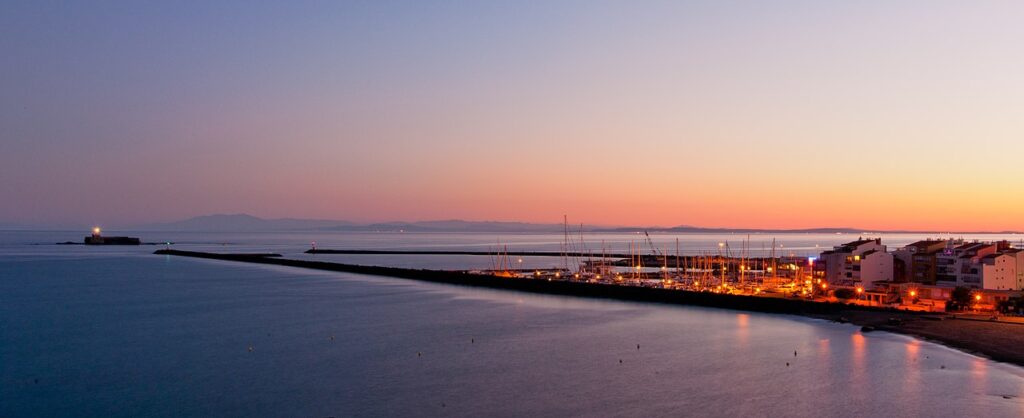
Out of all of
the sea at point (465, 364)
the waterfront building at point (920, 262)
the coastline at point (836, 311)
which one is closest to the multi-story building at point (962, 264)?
the waterfront building at point (920, 262)

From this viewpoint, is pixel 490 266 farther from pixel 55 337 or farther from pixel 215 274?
pixel 55 337

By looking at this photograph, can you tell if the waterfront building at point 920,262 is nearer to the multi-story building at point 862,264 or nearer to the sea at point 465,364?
the multi-story building at point 862,264

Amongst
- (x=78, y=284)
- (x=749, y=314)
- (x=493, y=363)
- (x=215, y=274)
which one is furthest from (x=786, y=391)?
(x=215, y=274)

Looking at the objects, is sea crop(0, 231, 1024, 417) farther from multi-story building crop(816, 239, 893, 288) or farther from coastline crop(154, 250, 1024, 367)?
multi-story building crop(816, 239, 893, 288)

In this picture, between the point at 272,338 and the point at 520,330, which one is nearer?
the point at 272,338

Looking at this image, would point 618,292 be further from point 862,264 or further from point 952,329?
point 952,329
